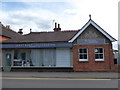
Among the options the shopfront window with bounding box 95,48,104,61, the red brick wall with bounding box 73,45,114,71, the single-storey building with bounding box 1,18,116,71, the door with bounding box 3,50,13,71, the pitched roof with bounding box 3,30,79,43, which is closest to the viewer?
the red brick wall with bounding box 73,45,114,71

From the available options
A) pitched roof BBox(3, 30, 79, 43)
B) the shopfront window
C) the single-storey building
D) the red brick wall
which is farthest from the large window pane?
pitched roof BBox(3, 30, 79, 43)

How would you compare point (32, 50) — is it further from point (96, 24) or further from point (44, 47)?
point (96, 24)

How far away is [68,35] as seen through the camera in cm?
2478

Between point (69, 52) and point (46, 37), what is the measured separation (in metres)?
4.26

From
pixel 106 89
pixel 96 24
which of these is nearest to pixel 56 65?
pixel 96 24

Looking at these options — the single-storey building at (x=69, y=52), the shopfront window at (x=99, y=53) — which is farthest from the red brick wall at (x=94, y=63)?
the shopfront window at (x=99, y=53)

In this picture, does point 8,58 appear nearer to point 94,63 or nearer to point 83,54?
point 83,54

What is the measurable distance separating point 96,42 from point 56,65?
5.20 metres

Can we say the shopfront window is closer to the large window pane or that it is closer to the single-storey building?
the single-storey building

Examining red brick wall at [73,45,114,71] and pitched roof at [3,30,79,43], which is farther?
pitched roof at [3,30,79,43]

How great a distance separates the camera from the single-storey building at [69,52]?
21047 millimetres

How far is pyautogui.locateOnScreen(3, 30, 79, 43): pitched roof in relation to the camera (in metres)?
22.6

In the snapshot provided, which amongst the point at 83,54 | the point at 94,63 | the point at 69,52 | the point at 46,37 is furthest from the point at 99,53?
the point at 46,37

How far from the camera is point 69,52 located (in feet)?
71.8
